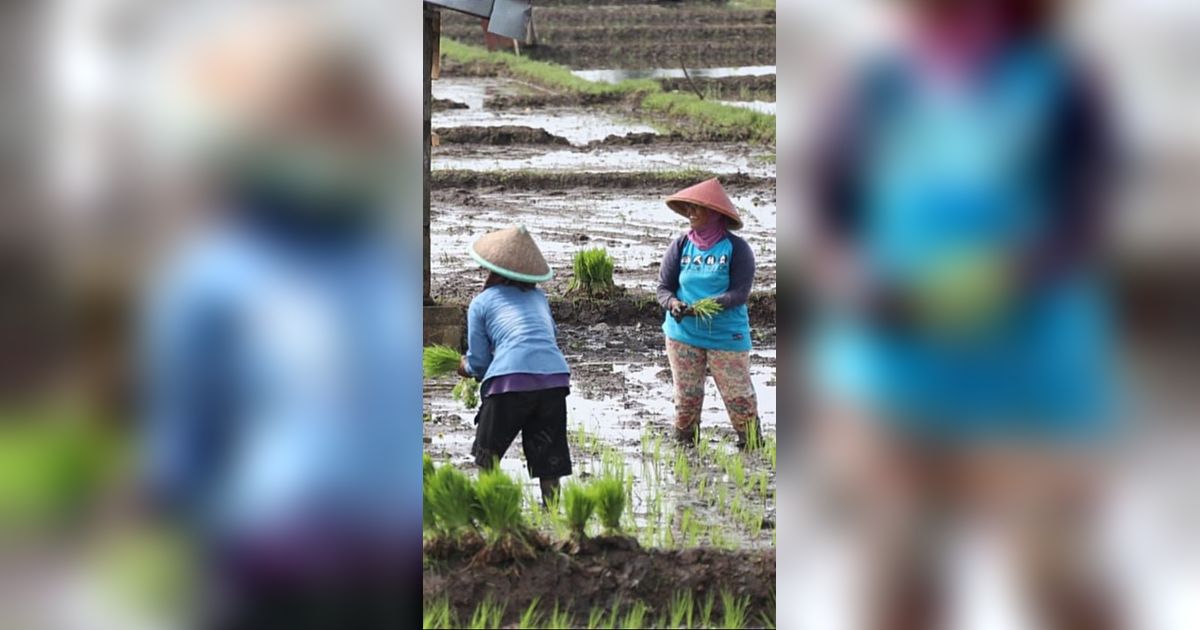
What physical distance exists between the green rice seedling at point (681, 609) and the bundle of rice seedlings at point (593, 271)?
73 cm

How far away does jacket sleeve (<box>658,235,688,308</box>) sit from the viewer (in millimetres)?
2463

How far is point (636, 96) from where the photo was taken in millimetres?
2488

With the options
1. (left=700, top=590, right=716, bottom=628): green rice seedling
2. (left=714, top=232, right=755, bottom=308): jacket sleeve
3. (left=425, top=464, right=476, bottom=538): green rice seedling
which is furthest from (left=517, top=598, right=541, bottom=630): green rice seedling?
(left=714, top=232, right=755, bottom=308): jacket sleeve

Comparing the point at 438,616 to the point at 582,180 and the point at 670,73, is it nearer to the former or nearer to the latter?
the point at 582,180

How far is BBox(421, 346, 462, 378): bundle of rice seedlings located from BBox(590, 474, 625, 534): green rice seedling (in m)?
0.43

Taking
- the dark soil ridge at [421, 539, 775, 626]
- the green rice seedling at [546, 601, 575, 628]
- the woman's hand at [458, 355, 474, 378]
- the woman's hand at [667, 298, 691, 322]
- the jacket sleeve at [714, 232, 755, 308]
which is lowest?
the green rice seedling at [546, 601, 575, 628]

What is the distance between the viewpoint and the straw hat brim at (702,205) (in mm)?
2430
